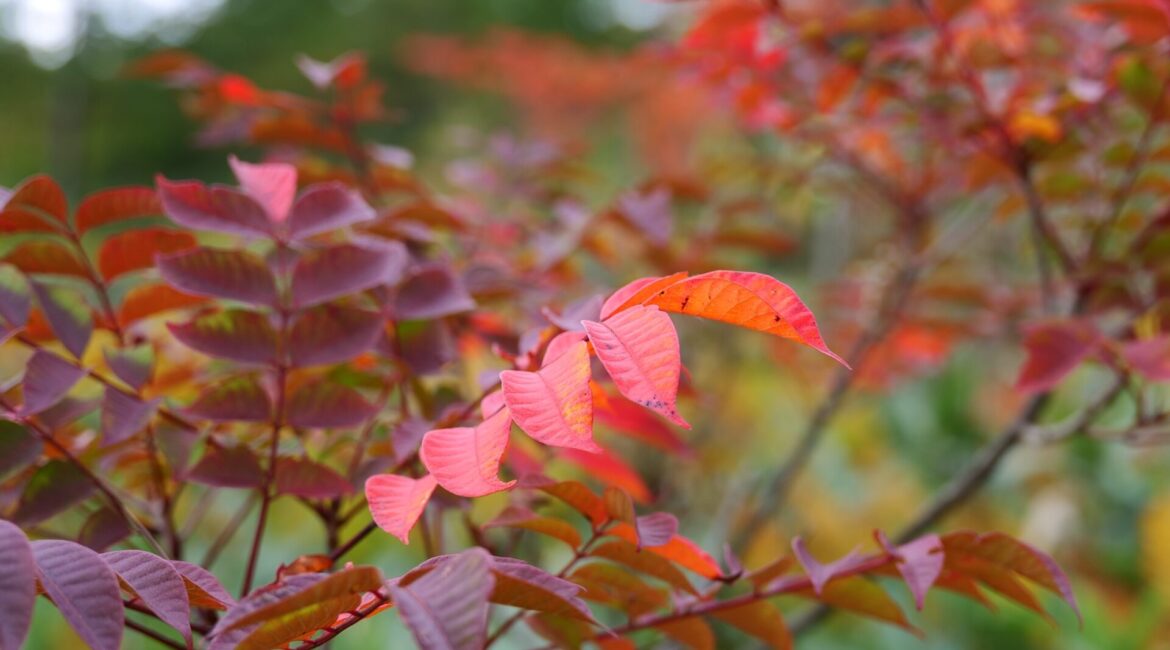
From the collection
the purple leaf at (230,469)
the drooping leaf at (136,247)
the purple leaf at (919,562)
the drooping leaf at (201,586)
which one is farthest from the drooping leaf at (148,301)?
the purple leaf at (919,562)

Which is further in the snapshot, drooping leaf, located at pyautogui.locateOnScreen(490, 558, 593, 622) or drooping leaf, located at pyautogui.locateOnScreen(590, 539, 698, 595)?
drooping leaf, located at pyautogui.locateOnScreen(590, 539, 698, 595)

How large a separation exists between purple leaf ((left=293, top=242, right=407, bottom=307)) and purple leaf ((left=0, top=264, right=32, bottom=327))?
0.15m

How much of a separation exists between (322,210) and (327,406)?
5.0 inches

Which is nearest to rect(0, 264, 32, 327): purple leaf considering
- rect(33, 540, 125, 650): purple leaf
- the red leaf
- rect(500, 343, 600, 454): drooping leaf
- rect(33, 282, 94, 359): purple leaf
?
rect(33, 282, 94, 359): purple leaf

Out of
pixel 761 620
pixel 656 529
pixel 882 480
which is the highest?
pixel 656 529

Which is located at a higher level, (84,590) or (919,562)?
(84,590)

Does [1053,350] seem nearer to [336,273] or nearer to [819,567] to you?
[819,567]

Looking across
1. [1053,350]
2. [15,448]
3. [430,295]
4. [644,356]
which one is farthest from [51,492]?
[1053,350]

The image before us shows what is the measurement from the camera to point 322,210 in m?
0.61

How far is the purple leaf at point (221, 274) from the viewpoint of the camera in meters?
0.56

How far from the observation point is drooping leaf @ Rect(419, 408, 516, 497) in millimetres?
372

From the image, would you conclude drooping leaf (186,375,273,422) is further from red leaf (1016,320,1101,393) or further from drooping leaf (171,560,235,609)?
red leaf (1016,320,1101,393)

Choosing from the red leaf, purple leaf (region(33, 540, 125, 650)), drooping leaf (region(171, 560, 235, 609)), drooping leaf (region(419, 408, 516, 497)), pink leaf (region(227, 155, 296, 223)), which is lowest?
the red leaf

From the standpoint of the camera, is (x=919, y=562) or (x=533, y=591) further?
(x=919, y=562)
